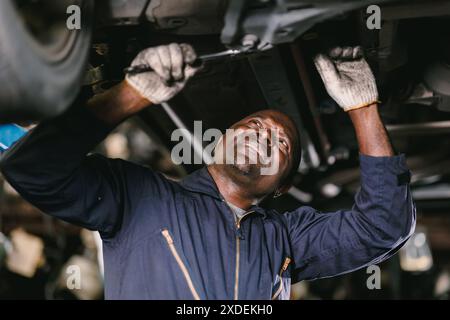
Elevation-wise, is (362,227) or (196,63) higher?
(196,63)

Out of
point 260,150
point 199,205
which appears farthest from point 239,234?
point 260,150

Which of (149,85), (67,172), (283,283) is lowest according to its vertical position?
(283,283)

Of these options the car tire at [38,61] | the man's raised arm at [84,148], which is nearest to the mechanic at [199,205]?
the man's raised arm at [84,148]

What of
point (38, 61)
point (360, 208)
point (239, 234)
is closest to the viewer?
point (38, 61)

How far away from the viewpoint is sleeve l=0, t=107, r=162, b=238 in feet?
4.06

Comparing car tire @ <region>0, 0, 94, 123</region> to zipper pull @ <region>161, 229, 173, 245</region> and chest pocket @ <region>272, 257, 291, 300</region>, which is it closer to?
zipper pull @ <region>161, 229, 173, 245</region>

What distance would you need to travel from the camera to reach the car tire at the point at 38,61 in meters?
1.05

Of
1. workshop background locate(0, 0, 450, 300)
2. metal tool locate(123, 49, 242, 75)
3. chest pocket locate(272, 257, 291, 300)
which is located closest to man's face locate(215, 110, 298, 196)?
workshop background locate(0, 0, 450, 300)

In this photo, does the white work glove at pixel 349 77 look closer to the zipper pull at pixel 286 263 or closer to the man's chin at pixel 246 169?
the man's chin at pixel 246 169

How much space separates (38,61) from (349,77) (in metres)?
0.75

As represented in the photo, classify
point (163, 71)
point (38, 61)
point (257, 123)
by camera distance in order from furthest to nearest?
1. point (257, 123)
2. point (163, 71)
3. point (38, 61)

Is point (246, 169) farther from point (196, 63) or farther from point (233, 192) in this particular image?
point (196, 63)

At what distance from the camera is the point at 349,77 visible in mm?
1473

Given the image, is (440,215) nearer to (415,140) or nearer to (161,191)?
(415,140)
